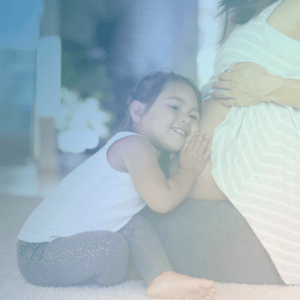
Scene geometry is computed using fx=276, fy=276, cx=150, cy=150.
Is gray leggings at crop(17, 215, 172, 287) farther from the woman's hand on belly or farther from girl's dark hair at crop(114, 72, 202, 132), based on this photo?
girl's dark hair at crop(114, 72, 202, 132)

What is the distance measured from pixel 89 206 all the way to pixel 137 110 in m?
0.22

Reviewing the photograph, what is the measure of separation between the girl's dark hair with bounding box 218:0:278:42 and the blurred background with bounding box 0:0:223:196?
0.03 meters

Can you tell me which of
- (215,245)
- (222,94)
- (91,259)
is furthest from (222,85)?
(91,259)

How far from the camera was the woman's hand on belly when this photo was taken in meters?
0.50

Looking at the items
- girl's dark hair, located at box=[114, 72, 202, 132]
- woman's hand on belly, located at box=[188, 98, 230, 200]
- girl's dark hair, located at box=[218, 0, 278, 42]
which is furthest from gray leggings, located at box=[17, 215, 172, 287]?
girl's dark hair, located at box=[218, 0, 278, 42]

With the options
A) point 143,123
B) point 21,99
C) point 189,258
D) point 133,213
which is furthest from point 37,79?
point 189,258

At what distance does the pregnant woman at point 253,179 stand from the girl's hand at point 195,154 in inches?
0.6

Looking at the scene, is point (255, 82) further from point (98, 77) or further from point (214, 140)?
point (98, 77)

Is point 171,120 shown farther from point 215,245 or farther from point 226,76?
point 215,245

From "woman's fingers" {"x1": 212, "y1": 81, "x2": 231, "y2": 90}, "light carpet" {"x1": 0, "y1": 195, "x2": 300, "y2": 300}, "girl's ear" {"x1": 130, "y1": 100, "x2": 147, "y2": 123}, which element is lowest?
"light carpet" {"x1": 0, "y1": 195, "x2": 300, "y2": 300}

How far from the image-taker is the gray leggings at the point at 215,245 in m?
0.46

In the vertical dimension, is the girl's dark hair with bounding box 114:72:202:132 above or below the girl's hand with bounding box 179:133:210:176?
above

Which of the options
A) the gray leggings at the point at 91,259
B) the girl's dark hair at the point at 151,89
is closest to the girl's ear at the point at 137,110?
the girl's dark hair at the point at 151,89

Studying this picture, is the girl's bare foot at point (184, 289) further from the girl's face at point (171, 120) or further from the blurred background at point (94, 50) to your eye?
the blurred background at point (94, 50)
